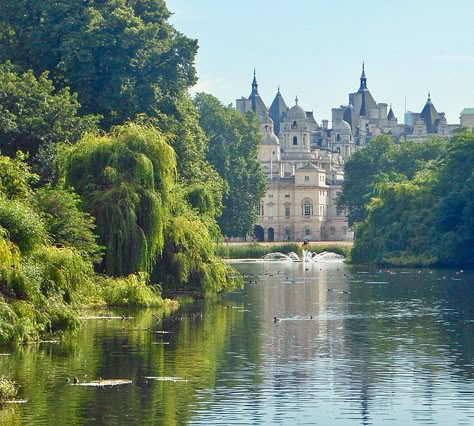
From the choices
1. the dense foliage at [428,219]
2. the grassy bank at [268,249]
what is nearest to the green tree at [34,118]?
the dense foliage at [428,219]

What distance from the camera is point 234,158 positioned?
13375 cm

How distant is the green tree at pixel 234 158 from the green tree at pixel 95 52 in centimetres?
5635

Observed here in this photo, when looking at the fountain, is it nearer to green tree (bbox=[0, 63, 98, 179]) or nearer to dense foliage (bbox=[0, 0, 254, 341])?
dense foliage (bbox=[0, 0, 254, 341])

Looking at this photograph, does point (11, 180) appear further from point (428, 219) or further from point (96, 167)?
point (428, 219)

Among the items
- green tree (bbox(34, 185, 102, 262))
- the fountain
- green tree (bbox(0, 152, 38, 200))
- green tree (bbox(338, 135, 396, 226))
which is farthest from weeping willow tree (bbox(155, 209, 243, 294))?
green tree (bbox(338, 135, 396, 226))

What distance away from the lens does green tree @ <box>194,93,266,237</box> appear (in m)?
127

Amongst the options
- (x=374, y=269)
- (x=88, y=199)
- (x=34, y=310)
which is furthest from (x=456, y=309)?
(x=374, y=269)

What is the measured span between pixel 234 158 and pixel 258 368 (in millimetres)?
99839

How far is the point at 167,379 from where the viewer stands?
31.8 meters

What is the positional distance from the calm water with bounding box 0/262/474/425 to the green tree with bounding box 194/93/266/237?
73.0m

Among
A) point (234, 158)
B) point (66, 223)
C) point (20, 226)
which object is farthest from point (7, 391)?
point (234, 158)

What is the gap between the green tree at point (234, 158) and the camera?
126938 millimetres

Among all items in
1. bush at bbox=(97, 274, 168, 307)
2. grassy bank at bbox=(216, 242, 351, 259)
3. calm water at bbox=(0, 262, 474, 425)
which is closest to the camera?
calm water at bbox=(0, 262, 474, 425)

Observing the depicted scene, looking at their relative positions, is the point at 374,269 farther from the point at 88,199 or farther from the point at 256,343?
the point at 256,343
